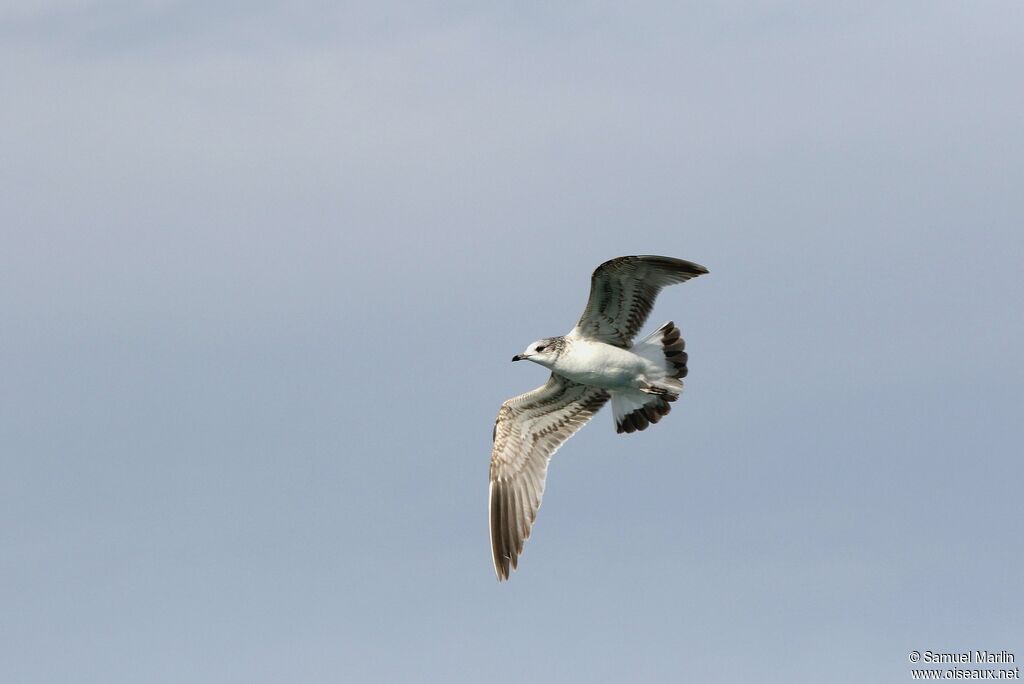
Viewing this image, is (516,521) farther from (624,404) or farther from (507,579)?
(624,404)

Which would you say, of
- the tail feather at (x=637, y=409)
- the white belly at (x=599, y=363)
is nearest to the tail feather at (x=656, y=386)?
the tail feather at (x=637, y=409)

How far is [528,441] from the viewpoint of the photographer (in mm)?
30703

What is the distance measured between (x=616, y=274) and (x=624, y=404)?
12.5 feet

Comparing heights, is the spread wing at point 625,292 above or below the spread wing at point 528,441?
above

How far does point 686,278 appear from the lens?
26.5m

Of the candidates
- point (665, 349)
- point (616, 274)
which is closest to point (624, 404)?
point (665, 349)

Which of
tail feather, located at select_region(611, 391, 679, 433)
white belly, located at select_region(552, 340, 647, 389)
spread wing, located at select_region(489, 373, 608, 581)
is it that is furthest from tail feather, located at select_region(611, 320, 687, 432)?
spread wing, located at select_region(489, 373, 608, 581)

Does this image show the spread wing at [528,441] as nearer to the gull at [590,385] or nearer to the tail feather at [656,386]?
the gull at [590,385]

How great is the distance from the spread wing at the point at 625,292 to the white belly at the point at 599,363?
0.95 ft

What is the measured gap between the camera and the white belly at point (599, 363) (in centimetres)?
2823

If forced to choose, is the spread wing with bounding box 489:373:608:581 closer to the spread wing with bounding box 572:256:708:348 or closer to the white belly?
the white belly

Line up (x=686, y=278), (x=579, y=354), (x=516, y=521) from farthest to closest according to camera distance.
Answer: (x=516, y=521) < (x=579, y=354) < (x=686, y=278)

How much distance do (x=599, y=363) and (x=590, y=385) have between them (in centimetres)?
152

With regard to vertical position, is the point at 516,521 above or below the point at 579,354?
below
